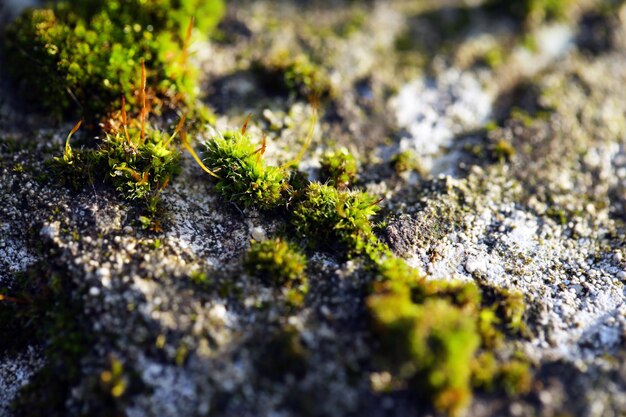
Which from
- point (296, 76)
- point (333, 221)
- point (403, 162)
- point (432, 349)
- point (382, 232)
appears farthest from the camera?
point (296, 76)

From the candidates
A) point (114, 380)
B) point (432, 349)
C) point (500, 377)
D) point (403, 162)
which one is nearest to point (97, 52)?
point (114, 380)

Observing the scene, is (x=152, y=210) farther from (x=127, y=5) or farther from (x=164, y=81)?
(x=127, y=5)

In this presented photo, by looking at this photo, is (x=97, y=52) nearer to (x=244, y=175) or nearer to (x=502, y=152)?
(x=244, y=175)

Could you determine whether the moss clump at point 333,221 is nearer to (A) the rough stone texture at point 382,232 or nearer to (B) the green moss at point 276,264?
(A) the rough stone texture at point 382,232

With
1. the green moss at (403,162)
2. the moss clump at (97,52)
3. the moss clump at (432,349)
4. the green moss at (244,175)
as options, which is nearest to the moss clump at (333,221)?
the green moss at (244,175)

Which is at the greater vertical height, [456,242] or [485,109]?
[485,109]

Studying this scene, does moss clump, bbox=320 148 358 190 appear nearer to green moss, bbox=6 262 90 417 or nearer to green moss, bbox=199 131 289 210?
green moss, bbox=199 131 289 210

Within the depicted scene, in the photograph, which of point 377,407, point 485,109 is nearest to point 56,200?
point 377,407
